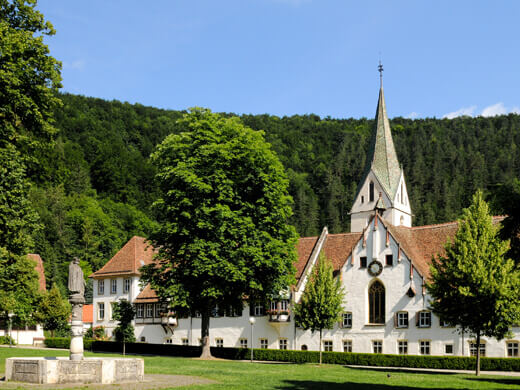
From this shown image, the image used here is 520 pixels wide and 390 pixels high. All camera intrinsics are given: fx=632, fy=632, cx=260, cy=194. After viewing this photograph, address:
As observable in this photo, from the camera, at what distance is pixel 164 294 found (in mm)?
40250

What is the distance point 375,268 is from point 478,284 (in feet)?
60.8

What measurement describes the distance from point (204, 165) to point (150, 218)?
84.4m

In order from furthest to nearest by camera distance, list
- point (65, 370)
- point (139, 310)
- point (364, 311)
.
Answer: point (139, 310) → point (364, 311) → point (65, 370)

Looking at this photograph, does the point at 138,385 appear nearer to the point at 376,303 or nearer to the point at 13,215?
the point at 13,215

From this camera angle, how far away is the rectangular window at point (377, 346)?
163 feet

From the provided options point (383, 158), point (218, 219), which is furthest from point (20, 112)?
point (383, 158)

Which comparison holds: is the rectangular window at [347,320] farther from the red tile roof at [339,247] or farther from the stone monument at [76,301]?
the stone monument at [76,301]

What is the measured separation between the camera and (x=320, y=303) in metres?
42.8

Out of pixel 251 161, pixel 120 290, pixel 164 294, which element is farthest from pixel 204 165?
pixel 120 290

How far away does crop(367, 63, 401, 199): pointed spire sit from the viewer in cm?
7319

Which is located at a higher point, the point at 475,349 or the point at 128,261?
the point at 128,261

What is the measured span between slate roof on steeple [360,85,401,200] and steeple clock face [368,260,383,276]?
71.8 ft

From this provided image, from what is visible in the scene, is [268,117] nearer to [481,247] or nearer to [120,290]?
[120,290]

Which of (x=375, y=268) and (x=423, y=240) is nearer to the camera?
(x=375, y=268)
